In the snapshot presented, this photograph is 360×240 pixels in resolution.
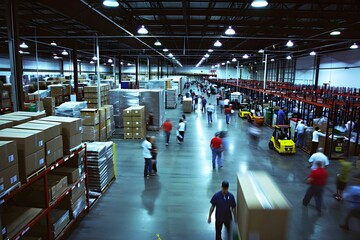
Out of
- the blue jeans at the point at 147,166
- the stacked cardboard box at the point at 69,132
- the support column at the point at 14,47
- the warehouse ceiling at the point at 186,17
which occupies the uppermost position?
the warehouse ceiling at the point at 186,17

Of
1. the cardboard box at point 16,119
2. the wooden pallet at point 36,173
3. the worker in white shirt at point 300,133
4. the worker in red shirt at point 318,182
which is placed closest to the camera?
the wooden pallet at point 36,173

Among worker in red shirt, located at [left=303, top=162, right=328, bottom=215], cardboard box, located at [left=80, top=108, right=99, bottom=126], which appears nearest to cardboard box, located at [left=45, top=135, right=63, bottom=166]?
worker in red shirt, located at [left=303, top=162, right=328, bottom=215]

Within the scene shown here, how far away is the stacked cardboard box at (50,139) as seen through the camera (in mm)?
5379

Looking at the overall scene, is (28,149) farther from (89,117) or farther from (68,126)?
(89,117)

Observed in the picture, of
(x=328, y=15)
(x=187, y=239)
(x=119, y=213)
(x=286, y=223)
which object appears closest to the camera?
(x=286, y=223)

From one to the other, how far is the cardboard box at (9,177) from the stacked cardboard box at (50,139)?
96cm

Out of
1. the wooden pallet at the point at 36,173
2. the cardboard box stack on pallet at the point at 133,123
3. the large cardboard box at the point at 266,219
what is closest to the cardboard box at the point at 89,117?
the cardboard box stack on pallet at the point at 133,123

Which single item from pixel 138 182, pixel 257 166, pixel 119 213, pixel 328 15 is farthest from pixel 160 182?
pixel 328 15

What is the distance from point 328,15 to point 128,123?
38.3 ft

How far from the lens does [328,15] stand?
13078mm

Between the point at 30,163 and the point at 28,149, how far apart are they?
26cm

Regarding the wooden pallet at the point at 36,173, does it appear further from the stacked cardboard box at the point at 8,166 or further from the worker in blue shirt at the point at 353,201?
the worker in blue shirt at the point at 353,201

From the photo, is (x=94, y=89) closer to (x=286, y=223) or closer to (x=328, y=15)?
(x=328, y=15)

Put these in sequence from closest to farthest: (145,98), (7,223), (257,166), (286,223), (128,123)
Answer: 1. (286,223)
2. (7,223)
3. (257,166)
4. (128,123)
5. (145,98)
